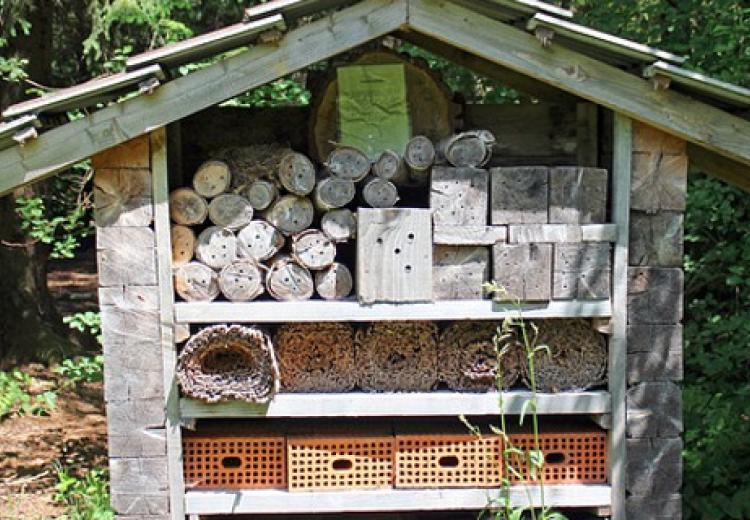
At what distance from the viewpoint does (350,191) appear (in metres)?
4.16

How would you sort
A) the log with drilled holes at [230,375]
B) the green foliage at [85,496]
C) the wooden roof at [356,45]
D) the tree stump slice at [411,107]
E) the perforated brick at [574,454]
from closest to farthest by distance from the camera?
the wooden roof at [356,45] → the log with drilled holes at [230,375] → the perforated brick at [574,454] → the tree stump slice at [411,107] → the green foliage at [85,496]

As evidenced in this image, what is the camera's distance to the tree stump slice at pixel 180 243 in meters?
4.14

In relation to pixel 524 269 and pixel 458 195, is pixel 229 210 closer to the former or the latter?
pixel 458 195

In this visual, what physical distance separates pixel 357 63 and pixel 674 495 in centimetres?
263

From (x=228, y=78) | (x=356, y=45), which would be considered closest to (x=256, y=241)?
(x=228, y=78)

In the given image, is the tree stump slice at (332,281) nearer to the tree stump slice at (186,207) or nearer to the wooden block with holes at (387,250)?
the wooden block with holes at (387,250)

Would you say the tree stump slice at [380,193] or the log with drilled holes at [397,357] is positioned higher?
the tree stump slice at [380,193]

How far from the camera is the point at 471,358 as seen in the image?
169 inches

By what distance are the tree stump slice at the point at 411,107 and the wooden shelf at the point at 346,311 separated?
36.0 inches

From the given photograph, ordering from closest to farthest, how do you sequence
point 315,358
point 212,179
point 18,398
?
point 212,179 → point 315,358 → point 18,398

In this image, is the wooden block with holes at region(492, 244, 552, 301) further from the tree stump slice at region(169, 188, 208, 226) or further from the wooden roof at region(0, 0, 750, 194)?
the tree stump slice at region(169, 188, 208, 226)

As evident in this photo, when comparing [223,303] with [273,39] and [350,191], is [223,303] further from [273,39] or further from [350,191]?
[273,39]

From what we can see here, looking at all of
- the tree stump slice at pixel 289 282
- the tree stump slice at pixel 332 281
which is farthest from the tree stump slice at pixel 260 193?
the tree stump slice at pixel 332 281

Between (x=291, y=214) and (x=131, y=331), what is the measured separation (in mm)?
909
